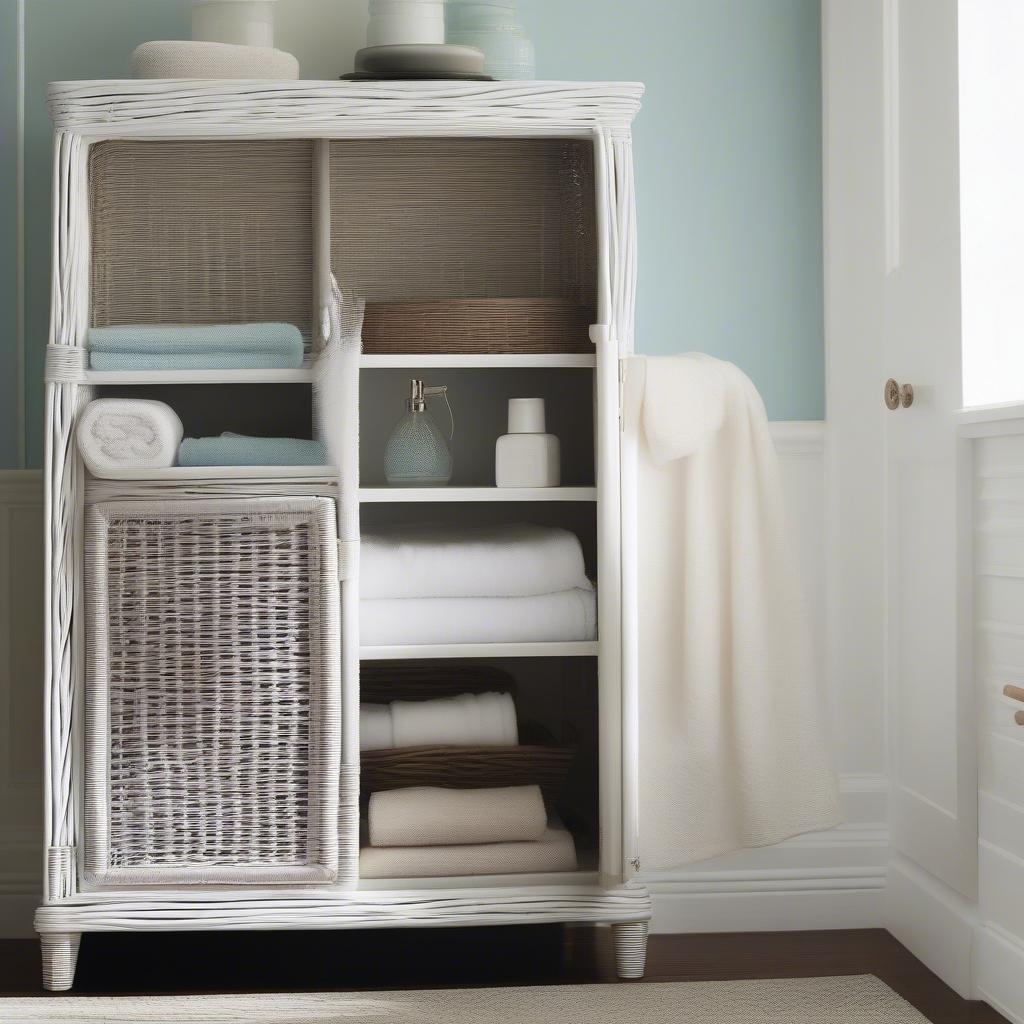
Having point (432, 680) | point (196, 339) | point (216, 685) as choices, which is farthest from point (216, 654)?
point (196, 339)

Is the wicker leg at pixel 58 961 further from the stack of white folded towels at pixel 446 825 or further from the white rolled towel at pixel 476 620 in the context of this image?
the white rolled towel at pixel 476 620

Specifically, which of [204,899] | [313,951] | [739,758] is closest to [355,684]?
[204,899]

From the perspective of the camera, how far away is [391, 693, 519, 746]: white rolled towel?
6.00 feet

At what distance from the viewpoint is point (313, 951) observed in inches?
76.1

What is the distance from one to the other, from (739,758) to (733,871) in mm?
319

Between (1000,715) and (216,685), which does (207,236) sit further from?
(1000,715)

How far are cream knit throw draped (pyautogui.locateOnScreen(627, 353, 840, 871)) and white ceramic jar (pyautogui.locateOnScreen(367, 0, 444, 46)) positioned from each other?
673 millimetres

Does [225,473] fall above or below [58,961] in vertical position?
above

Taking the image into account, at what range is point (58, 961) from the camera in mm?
1739

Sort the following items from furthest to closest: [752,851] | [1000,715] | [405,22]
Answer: [752,851]
[405,22]
[1000,715]

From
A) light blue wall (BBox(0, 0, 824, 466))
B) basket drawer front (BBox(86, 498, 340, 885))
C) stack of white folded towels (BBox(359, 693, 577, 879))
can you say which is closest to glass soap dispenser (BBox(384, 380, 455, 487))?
basket drawer front (BBox(86, 498, 340, 885))

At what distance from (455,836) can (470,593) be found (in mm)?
379

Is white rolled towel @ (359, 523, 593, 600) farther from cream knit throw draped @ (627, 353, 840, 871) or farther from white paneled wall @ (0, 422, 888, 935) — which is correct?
white paneled wall @ (0, 422, 888, 935)

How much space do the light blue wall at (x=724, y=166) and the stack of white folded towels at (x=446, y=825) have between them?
0.82 m
